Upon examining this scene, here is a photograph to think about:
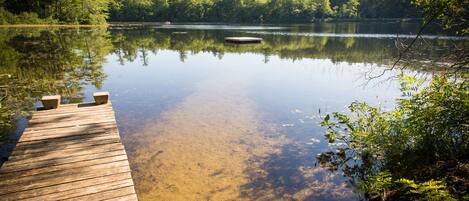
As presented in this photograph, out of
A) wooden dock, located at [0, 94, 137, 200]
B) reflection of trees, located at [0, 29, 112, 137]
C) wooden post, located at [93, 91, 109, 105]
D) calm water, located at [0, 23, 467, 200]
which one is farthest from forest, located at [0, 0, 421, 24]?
wooden dock, located at [0, 94, 137, 200]

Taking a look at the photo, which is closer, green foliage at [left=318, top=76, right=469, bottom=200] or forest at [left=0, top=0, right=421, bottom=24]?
green foliage at [left=318, top=76, right=469, bottom=200]

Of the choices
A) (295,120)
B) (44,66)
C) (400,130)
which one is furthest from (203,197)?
(44,66)

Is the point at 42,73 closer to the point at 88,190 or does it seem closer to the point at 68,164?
the point at 68,164

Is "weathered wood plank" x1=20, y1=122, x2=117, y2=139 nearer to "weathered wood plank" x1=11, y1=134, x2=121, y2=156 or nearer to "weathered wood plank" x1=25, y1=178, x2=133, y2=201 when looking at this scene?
"weathered wood plank" x1=11, y1=134, x2=121, y2=156

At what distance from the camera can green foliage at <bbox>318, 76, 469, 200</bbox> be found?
4766 millimetres

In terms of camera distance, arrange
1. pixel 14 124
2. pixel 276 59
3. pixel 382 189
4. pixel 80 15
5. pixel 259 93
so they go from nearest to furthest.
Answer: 1. pixel 382 189
2. pixel 14 124
3. pixel 259 93
4. pixel 276 59
5. pixel 80 15

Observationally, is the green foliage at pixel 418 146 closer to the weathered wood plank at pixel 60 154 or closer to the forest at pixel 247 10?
the weathered wood plank at pixel 60 154

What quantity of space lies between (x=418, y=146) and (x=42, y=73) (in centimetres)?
1502

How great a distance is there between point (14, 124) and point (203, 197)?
5.79 meters

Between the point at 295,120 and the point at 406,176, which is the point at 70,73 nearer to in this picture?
the point at 295,120

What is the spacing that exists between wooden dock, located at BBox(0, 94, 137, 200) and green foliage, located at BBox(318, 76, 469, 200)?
3.87 m

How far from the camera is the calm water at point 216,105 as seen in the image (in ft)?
19.2

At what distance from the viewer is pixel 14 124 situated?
7.88m

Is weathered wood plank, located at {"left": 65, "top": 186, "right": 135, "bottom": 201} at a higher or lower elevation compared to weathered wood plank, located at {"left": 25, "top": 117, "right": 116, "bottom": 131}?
lower
